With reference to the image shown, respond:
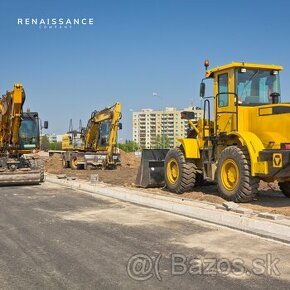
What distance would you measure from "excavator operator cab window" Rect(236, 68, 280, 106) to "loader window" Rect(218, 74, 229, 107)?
13.4 inches

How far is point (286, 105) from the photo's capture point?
33.6 feet

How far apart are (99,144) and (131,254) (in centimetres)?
2296

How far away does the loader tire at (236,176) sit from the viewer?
10547 mm

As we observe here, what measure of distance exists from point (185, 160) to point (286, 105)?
3741 millimetres

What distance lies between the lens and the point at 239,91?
37.5ft

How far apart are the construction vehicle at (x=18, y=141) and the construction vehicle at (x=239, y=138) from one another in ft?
22.0

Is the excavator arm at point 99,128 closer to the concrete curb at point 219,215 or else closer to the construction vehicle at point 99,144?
the construction vehicle at point 99,144

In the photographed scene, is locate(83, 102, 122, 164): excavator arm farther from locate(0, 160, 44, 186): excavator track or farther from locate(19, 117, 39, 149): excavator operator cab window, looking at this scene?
locate(0, 160, 44, 186): excavator track

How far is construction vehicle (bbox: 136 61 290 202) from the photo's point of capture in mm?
10297

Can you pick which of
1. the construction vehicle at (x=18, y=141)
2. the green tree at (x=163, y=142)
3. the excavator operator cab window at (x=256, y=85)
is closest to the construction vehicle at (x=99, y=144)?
the construction vehicle at (x=18, y=141)

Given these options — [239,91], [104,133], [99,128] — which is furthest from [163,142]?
[239,91]

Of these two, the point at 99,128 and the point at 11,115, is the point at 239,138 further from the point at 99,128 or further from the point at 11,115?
the point at 99,128

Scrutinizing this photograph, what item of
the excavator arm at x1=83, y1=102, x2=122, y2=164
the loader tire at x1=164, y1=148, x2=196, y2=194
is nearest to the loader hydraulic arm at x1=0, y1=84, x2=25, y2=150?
the loader tire at x1=164, y1=148, x2=196, y2=194

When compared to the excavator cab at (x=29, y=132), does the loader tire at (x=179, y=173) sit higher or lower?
lower
